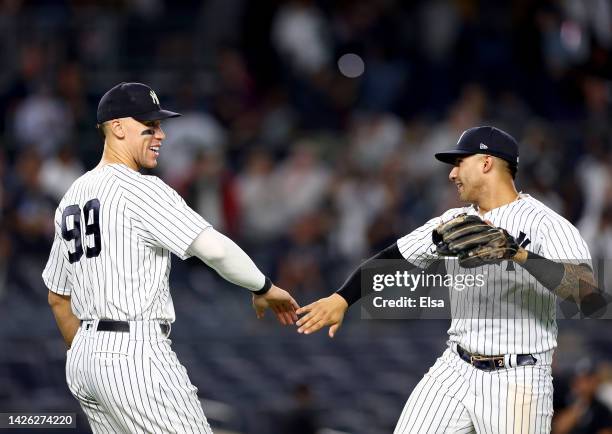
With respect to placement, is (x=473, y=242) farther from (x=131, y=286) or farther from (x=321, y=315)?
(x=131, y=286)

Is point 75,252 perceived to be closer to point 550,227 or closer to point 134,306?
point 134,306

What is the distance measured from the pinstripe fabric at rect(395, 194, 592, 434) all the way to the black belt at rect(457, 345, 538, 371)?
0.02 metres

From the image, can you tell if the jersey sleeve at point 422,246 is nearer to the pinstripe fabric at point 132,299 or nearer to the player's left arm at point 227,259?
the player's left arm at point 227,259

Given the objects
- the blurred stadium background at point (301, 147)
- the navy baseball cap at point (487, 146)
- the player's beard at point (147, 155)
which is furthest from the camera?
the blurred stadium background at point (301, 147)

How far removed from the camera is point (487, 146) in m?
5.36

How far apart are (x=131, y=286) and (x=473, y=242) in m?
1.31

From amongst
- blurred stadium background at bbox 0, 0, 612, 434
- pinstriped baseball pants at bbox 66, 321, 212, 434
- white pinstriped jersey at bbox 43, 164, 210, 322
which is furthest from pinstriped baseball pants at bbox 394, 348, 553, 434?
blurred stadium background at bbox 0, 0, 612, 434

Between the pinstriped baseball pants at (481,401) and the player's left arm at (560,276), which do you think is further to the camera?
the pinstriped baseball pants at (481,401)

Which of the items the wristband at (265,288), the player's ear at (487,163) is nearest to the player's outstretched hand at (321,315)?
the wristband at (265,288)

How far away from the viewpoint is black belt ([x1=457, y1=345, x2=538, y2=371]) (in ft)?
16.9

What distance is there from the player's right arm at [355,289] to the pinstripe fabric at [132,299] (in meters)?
0.65

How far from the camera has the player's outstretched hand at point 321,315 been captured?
5379 millimetres

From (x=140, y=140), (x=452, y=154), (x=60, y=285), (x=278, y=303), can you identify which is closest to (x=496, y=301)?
(x=452, y=154)

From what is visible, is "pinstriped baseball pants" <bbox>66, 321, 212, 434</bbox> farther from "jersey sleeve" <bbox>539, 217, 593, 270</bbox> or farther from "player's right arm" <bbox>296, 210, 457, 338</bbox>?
"jersey sleeve" <bbox>539, 217, 593, 270</bbox>
